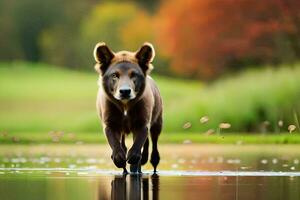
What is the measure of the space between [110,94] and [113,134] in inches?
17.1

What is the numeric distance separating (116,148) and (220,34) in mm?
20680

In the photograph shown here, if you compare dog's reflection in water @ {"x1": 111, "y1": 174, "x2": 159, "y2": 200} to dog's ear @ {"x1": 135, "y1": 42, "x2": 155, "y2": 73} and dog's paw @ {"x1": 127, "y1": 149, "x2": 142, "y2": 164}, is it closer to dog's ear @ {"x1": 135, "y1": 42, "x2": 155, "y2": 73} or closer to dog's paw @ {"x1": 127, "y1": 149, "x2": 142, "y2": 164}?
dog's paw @ {"x1": 127, "y1": 149, "x2": 142, "y2": 164}

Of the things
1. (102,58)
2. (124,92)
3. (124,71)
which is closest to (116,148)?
(124,92)

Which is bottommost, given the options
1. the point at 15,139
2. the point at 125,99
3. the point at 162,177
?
the point at 162,177

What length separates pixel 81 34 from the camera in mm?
37750

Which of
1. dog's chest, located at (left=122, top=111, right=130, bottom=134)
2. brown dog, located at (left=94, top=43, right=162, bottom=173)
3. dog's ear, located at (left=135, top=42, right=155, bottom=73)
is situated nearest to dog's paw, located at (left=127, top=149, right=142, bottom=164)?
brown dog, located at (left=94, top=43, right=162, bottom=173)

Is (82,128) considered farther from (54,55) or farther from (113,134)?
(113,134)

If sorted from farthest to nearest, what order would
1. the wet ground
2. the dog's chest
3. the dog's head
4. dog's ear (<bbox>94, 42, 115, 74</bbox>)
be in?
1. dog's ear (<bbox>94, 42, 115, 74</bbox>)
2. the dog's chest
3. the dog's head
4. the wet ground

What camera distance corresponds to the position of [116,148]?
583 inches

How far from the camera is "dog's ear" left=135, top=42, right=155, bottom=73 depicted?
1544 cm

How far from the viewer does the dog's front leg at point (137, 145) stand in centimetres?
1474

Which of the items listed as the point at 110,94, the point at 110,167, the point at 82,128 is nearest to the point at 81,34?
the point at 82,128

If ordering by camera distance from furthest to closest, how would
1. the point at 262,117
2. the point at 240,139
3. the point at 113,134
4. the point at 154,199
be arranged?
1. the point at 262,117
2. the point at 240,139
3. the point at 113,134
4. the point at 154,199

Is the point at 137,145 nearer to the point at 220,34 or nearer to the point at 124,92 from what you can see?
the point at 124,92
